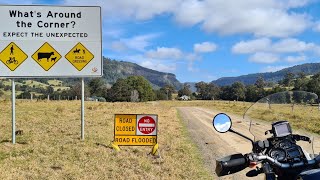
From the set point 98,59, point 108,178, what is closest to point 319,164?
point 108,178

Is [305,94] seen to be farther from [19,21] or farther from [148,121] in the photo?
[19,21]

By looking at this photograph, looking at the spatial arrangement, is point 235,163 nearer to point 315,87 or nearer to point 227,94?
point 315,87

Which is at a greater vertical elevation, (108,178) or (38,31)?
(38,31)

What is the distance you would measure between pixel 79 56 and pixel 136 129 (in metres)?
4.11

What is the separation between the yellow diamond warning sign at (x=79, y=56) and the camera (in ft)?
47.3

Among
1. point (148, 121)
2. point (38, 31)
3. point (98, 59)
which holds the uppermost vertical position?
point (38, 31)

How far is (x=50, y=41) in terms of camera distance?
1412cm

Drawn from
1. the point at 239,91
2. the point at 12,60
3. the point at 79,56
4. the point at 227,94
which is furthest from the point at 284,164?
the point at 227,94

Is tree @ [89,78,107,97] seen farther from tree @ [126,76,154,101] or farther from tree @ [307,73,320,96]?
tree @ [307,73,320,96]

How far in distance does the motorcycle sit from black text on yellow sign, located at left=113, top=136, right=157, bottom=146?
25.0ft

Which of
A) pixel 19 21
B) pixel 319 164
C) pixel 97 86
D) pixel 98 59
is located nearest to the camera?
pixel 319 164

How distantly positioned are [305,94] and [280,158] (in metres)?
1.05

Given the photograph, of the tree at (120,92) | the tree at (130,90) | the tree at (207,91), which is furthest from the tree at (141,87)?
the tree at (207,91)

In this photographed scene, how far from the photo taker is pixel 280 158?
3.65 meters
